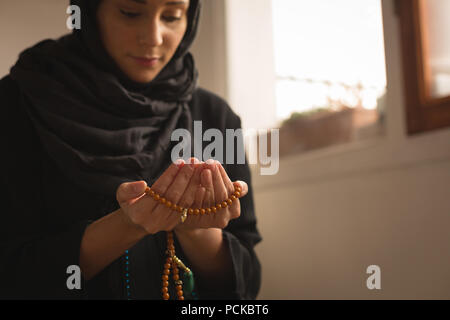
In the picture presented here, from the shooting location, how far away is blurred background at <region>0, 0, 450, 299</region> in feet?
3.24

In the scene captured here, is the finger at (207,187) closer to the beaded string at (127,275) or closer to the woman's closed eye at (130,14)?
the beaded string at (127,275)

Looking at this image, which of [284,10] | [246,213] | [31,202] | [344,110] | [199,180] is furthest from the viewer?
[284,10]

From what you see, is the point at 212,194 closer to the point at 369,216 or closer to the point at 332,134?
the point at 369,216

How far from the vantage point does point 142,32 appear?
2.78 feet

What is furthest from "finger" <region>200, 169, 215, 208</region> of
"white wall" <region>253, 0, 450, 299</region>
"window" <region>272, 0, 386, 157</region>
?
"window" <region>272, 0, 386, 157</region>

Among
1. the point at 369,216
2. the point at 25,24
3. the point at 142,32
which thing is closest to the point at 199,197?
the point at 142,32

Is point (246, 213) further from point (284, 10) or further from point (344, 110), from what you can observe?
point (284, 10)

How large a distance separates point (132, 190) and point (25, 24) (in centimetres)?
138

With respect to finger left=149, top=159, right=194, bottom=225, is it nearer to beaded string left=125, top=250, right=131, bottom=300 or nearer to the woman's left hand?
the woman's left hand

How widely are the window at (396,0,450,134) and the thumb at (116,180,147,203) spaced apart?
0.68m
